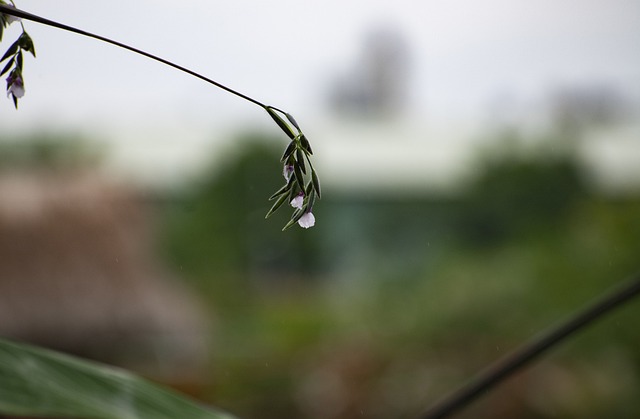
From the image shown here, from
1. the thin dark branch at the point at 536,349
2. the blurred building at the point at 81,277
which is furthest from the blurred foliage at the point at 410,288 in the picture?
the thin dark branch at the point at 536,349

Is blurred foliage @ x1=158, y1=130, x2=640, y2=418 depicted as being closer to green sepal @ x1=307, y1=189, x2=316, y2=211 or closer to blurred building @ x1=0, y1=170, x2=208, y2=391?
blurred building @ x1=0, y1=170, x2=208, y2=391

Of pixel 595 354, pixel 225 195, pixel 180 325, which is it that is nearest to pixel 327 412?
pixel 180 325

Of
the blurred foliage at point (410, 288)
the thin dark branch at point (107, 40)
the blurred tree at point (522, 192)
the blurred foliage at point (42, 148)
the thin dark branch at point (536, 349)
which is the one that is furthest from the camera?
the blurred tree at point (522, 192)

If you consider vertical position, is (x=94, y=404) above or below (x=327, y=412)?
above

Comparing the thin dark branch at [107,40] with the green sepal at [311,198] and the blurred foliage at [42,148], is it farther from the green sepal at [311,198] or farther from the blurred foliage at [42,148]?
the blurred foliage at [42,148]

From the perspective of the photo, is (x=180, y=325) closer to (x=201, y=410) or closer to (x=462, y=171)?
(x=201, y=410)

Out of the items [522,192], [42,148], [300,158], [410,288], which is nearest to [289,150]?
[300,158]

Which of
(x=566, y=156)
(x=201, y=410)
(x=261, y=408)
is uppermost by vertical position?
(x=201, y=410)
